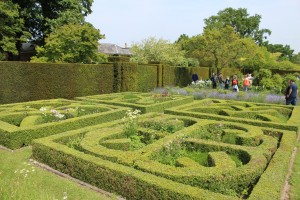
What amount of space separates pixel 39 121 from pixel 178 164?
5370 millimetres

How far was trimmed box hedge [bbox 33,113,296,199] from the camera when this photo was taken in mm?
4070

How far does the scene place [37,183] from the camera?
15.7ft

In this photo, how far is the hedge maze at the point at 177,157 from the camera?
4.16 metres

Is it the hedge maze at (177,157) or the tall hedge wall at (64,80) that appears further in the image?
the tall hedge wall at (64,80)

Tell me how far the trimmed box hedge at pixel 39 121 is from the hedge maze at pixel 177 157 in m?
0.10

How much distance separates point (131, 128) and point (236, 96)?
31.7 feet

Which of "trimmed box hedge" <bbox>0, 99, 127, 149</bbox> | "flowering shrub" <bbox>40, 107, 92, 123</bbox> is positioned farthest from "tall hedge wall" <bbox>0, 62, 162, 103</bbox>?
"flowering shrub" <bbox>40, 107, 92, 123</bbox>

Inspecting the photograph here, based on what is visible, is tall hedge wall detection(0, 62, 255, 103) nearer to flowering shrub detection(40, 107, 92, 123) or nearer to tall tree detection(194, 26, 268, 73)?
flowering shrub detection(40, 107, 92, 123)

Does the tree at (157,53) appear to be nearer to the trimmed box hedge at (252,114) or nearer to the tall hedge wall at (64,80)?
the tall hedge wall at (64,80)

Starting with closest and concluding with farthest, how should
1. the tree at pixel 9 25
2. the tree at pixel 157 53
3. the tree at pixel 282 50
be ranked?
1. the tree at pixel 9 25
2. the tree at pixel 157 53
3. the tree at pixel 282 50

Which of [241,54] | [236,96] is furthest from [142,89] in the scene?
[241,54]

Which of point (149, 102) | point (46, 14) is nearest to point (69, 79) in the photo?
point (149, 102)

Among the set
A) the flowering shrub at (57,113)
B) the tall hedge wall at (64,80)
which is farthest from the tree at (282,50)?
the flowering shrub at (57,113)

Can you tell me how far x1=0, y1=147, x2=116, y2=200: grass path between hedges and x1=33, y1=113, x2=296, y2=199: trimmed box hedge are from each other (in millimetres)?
271
